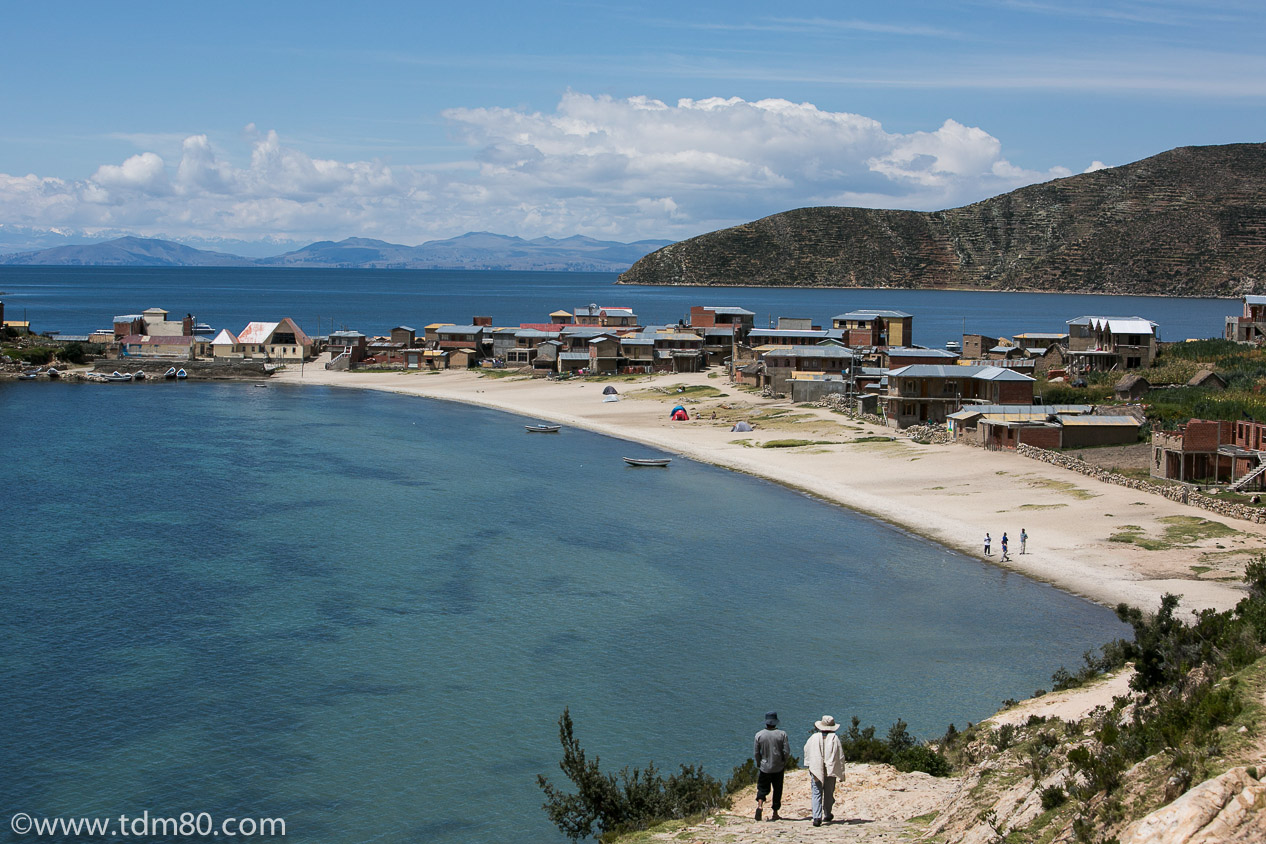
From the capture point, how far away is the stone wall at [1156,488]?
41531 mm

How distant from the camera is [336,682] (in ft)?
92.6

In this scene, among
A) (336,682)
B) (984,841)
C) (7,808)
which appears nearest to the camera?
(984,841)

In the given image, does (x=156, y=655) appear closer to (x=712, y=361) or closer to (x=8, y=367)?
(x=712, y=361)

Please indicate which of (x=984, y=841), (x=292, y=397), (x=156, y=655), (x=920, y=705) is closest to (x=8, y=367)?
(x=292, y=397)

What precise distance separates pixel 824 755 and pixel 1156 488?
120 feet

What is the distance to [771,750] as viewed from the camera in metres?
15.4

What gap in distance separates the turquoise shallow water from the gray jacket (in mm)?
6496

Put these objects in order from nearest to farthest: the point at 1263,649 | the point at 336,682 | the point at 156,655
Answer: the point at 1263,649
the point at 336,682
the point at 156,655

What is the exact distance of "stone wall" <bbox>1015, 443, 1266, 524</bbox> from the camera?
41531mm

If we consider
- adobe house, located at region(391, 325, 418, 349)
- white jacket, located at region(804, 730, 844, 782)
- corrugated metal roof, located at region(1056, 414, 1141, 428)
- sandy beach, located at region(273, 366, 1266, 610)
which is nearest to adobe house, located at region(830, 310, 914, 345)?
sandy beach, located at region(273, 366, 1266, 610)

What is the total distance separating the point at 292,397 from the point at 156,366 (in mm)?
23520

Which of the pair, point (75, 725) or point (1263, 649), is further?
point (75, 725)

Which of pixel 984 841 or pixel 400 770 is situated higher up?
pixel 984 841

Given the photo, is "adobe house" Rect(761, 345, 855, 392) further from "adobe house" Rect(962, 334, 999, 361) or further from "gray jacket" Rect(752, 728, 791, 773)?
"gray jacket" Rect(752, 728, 791, 773)
